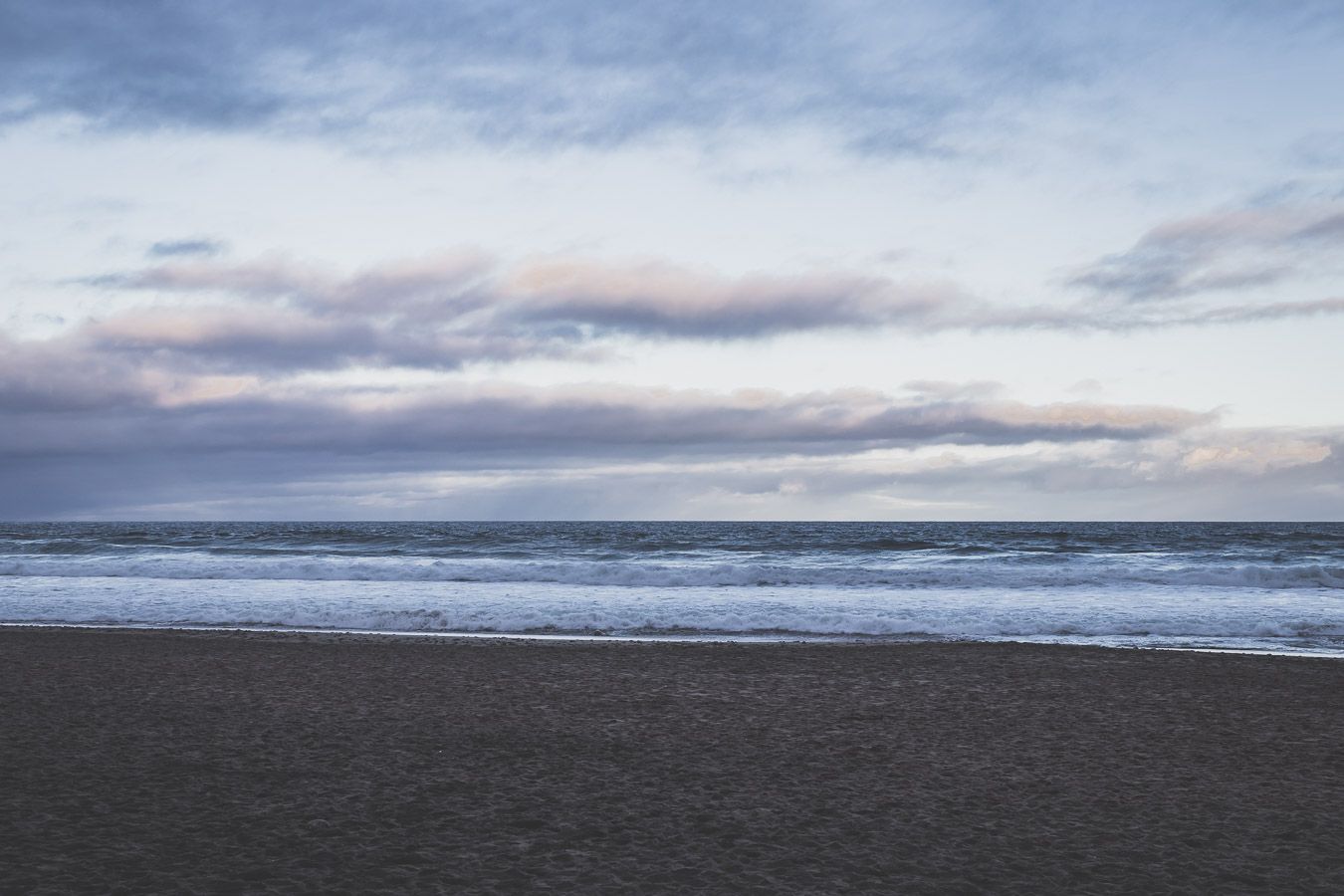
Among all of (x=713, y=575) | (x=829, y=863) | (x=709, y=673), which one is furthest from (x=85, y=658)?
(x=713, y=575)

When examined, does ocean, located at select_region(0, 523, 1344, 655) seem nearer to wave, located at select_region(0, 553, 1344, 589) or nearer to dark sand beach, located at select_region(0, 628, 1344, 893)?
wave, located at select_region(0, 553, 1344, 589)

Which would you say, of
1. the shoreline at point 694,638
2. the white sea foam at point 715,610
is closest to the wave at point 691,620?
the white sea foam at point 715,610

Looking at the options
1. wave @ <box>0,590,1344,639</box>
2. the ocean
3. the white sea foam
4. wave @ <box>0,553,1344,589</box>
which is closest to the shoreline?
the ocean

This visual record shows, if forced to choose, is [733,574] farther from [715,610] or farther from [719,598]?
[715,610]

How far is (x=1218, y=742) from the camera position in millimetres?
7859

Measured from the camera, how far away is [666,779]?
647cm

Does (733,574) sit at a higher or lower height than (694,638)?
higher

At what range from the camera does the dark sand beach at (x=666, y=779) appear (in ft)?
15.3

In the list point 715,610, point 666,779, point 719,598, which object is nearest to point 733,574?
point 719,598

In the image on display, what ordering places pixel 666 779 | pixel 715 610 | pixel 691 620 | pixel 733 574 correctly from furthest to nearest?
pixel 733 574, pixel 715 610, pixel 691 620, pixel 666 779

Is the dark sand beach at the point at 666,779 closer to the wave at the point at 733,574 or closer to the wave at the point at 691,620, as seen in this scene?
the wave at the point at 691,620

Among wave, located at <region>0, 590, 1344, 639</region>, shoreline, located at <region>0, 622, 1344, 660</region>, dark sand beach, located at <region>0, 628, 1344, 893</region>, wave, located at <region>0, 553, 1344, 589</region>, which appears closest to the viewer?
dark sand beach, located at <region>0, 628, 1344, 893</region>

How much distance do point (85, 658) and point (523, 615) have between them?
26.0 feet

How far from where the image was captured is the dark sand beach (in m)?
4.68
